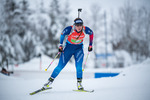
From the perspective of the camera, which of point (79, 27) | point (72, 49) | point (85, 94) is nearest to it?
point (85, 94)

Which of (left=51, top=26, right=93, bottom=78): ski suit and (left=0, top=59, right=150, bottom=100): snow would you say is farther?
(left=51, top=26, right=93, bottom=78): ski suit

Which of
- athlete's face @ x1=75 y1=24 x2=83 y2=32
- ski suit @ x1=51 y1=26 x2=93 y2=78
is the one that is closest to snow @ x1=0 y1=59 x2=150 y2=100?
ski suit @ x1=51 y1=26 x2=93 y2=78

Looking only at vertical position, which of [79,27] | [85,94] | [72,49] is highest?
[79,27]

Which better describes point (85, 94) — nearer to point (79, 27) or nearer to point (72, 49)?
point (72, 49)

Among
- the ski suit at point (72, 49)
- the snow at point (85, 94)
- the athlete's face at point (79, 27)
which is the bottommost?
the snow at point (85, 94)

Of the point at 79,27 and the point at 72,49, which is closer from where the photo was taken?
the point at 79,27

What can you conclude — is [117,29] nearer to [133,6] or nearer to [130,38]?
[130,38]

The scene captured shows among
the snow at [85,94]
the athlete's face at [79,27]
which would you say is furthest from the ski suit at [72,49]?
the snow at [85,94]

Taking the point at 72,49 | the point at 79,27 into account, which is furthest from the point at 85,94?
the point at 79,27

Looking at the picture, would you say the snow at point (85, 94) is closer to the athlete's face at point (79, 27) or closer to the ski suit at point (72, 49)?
the ski suit at point (72, 49)

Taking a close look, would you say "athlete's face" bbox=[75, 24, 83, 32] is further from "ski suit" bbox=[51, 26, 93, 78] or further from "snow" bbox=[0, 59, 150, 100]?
"snow" bbox=[0, 59, 150, 100]

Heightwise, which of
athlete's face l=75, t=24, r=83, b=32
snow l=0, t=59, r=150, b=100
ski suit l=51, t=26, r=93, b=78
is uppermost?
athlete's face l=75, t=24, r=83, b=32

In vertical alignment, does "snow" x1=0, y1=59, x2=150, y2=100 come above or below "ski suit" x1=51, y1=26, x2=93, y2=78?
below

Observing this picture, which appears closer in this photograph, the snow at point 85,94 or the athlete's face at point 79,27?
the snow at point 85,94
